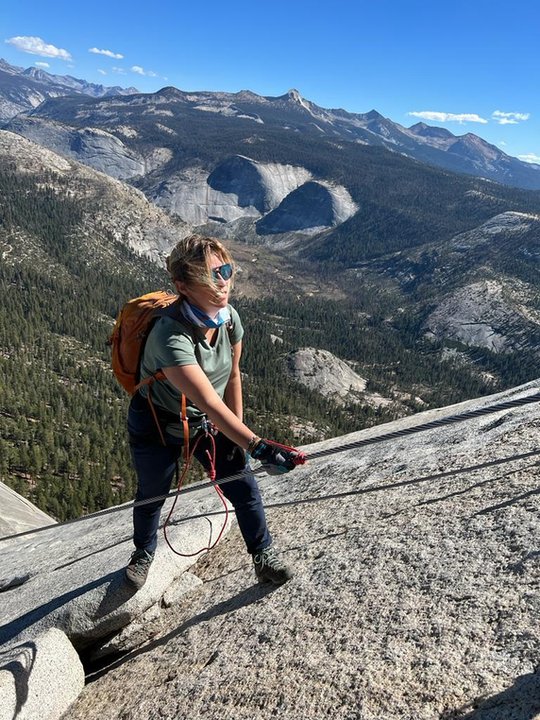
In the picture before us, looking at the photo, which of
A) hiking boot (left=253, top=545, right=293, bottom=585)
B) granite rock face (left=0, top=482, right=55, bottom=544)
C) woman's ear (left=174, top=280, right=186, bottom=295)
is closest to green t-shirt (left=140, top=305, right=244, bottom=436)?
woman's ear (left=174, top=280, right=186, bottom=295)

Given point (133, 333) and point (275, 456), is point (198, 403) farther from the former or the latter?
point (133, 333)

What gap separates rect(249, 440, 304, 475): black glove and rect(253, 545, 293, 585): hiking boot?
2096mm

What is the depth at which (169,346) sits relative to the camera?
191 inches

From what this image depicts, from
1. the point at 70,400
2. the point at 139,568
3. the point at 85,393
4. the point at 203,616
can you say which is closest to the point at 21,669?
the point at 139,568

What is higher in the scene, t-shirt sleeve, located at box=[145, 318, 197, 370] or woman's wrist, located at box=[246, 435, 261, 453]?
t-shirt sleeve, located at box=[145, 318, 197, 370]

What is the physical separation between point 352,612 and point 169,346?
370 cm

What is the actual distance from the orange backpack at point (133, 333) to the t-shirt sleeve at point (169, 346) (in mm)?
253

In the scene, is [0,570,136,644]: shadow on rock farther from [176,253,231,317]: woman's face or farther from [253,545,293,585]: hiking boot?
[176,253,231,317]: woman's face

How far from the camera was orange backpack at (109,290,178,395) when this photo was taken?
5.30m

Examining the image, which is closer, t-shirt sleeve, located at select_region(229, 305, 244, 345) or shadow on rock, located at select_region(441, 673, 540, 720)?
shadow on rock, located at select_region(441, 673, 540, 720)

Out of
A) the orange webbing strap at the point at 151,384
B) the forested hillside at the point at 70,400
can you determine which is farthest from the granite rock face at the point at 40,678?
the forested hillside at the point at 70,400

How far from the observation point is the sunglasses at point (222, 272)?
5031 mm

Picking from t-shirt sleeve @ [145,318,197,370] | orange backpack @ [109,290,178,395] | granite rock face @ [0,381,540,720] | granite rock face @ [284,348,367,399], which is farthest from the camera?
granite rock face @ [284,348,367,399]

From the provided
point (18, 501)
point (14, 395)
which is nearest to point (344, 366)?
point (14, 395)
